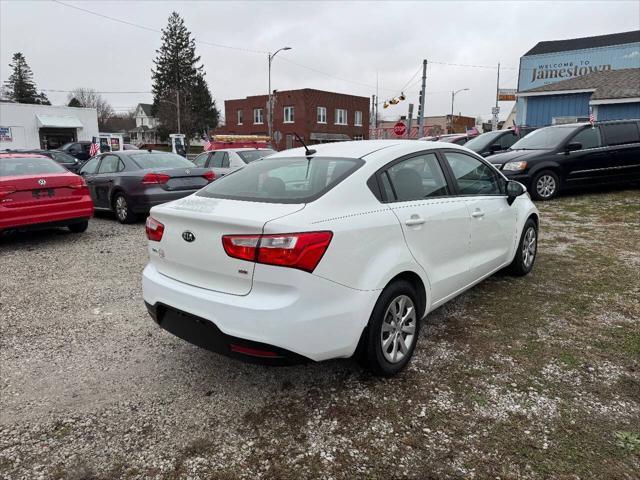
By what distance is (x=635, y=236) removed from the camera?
285 inches

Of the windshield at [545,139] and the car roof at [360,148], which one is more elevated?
the windshield at [545,139]

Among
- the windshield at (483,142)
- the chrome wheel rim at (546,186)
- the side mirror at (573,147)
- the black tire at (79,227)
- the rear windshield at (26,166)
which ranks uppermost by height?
the windshield at (483,142)

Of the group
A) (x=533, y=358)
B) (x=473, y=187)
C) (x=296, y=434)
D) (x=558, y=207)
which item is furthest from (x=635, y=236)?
(x=296, y=434)

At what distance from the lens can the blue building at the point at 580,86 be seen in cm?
2022

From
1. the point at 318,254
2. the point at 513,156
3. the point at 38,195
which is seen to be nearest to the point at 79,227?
the point at 38,195

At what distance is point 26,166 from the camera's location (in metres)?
7.74

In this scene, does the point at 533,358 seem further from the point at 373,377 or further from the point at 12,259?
the point at 12,259

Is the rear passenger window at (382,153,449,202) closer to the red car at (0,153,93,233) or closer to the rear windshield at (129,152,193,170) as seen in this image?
the red car at (0,153,93,233)

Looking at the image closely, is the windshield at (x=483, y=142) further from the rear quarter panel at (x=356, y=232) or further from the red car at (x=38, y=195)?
the rear quarter panel at (x=356, y=232)

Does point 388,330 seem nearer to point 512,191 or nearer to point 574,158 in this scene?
point 512,191

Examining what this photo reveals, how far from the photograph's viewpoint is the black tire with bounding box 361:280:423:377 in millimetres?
3041

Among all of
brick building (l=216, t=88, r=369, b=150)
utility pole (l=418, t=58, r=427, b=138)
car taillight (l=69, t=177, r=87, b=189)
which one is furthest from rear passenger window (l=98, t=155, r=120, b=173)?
brick building (l=216, t=88, r=369, b=150)

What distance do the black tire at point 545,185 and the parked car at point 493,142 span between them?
116 inches

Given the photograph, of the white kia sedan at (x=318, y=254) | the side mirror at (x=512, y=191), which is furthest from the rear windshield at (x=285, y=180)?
the side mirror at (x=512, y=191)
